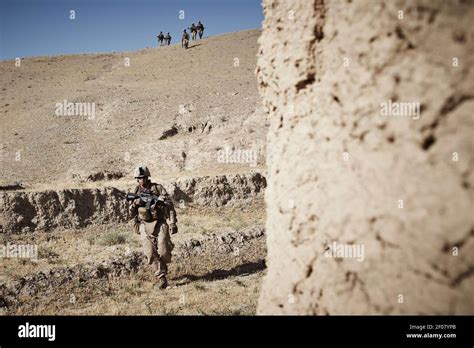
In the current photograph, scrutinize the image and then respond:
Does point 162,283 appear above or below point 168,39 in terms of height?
below

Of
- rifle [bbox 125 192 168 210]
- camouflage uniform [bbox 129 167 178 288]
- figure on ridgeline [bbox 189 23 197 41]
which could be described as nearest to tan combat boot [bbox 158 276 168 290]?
camouflage uniform [bbox 129 167 178 288]

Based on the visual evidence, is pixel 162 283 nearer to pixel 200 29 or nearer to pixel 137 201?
pixel 137 201

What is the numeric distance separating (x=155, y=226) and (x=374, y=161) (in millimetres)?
5589

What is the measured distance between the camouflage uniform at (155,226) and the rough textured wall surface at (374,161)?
181 inches

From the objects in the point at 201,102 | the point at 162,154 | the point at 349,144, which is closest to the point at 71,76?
the point at 201,102

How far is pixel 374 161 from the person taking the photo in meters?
1.64

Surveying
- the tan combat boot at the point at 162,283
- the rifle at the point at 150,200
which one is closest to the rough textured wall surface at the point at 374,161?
the rifle at the point at 150,200

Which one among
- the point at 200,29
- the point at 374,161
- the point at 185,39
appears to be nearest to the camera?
the point at 374,161

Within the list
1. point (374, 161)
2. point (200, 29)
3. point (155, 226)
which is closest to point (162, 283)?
point (155, 226)

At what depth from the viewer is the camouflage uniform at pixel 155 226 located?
260 inches

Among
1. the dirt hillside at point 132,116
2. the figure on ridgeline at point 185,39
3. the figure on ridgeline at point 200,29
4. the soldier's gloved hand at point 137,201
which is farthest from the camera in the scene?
the figure on ridgeline at point 200,29

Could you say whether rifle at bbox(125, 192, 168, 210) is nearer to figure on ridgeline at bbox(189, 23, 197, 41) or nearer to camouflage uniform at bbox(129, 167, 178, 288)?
camouflage uniform at bbox(129, 167, 178, 288)

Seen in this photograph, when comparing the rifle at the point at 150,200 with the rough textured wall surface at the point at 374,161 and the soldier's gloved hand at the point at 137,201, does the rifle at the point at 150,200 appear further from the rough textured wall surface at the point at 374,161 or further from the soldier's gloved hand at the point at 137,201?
the rough textured wall surface at the point at 374,161

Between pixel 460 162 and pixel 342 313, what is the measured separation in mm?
815
